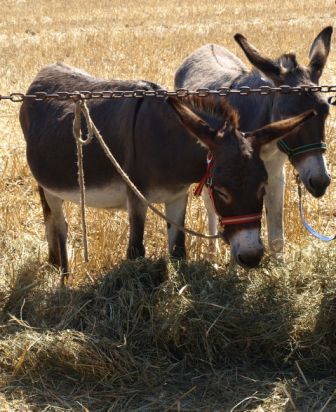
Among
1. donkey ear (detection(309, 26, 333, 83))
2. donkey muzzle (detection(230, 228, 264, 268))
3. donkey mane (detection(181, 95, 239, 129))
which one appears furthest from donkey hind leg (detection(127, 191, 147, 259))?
donkey ear (detection(309, 26, 333, 83))

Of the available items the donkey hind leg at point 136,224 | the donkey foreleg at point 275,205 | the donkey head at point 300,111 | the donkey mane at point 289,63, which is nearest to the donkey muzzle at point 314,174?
the donkey head at point 300,111

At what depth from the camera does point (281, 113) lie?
15.5 feet

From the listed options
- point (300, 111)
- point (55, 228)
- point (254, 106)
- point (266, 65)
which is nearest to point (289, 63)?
point (266, 65)

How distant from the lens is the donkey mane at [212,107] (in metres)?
4.16

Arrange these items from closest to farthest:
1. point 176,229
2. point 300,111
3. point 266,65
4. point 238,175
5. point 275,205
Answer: point 238,175, point 300,111, point 266,65, point 176,229, point 275,205

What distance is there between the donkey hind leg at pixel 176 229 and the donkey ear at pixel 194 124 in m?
1.10

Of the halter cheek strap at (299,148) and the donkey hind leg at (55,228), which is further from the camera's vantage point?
the donkey hind leg at (55,228)

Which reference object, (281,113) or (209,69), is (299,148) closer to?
(281,113)

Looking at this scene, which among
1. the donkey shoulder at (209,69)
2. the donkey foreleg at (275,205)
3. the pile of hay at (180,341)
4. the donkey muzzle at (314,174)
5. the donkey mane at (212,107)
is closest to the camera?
the pile of hay at (180,341)

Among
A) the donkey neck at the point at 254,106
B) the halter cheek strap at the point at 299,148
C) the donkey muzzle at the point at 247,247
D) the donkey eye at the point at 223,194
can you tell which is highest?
the donkey neck at the point at 254,106

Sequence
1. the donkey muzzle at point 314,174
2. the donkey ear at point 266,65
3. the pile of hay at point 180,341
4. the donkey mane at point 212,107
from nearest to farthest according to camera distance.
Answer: the pile of hay at point 180,341 < the donkey mane at point 212,107 < the donkey muzzle at point 314,174 < the donkey ear at point 266,65

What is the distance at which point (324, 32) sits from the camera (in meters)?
5.41

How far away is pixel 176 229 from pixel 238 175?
4.44 ft

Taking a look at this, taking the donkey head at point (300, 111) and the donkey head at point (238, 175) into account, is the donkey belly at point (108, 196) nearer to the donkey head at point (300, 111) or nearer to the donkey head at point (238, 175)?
the donkey head at point (238, 175)
